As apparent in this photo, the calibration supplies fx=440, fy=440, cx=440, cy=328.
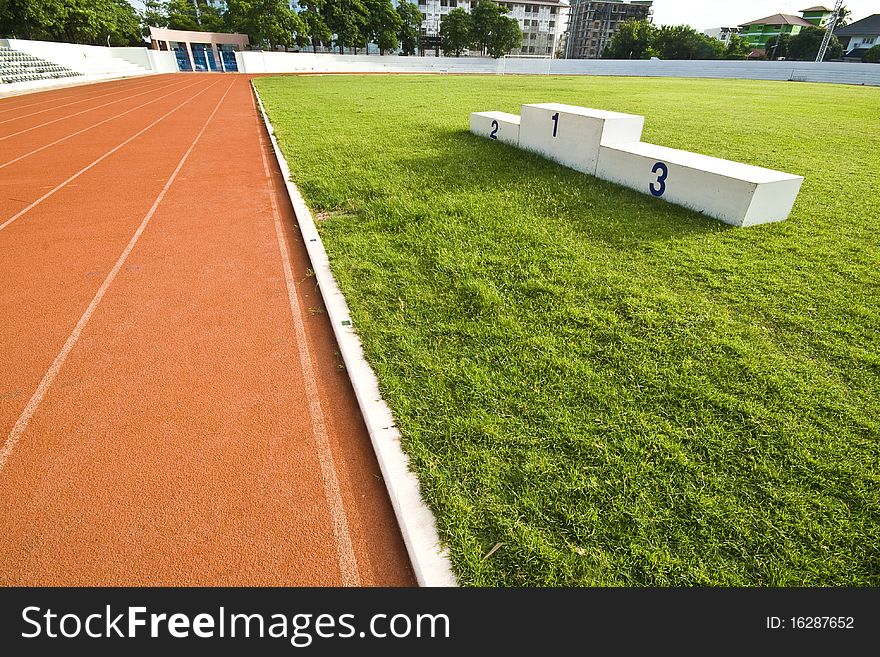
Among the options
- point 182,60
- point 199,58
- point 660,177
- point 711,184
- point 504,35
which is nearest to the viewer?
point 711,184

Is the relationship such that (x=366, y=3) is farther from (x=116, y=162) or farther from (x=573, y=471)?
(x=573, y=471)

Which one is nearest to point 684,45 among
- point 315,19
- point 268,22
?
point 315,19

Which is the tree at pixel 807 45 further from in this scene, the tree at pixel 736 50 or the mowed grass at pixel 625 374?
the mowed grass at pixel 625 374

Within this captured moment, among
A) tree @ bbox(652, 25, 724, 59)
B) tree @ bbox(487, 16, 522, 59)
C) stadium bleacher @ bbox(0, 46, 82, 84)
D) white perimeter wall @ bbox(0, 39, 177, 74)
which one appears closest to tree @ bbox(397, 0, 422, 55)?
tree @ bbox(487, 16, 522, 59)

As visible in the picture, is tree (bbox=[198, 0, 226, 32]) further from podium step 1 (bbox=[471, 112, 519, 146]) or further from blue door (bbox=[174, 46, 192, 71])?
podium step 1 (bbox=[471, 112, 519, 146])

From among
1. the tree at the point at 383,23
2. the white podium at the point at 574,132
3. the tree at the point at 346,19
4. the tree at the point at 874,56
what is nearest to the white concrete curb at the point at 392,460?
the white podium at the point at 574,132

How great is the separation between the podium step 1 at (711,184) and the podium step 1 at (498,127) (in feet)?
10.5

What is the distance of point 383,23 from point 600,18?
71.4 meters

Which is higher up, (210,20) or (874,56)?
(210,20)

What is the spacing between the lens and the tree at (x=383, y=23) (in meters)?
55.7

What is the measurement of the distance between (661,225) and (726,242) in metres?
0.76

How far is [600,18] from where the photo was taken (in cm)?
10194

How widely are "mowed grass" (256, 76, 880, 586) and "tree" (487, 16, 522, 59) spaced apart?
222 feet

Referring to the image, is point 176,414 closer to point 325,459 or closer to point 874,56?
point 325,459
